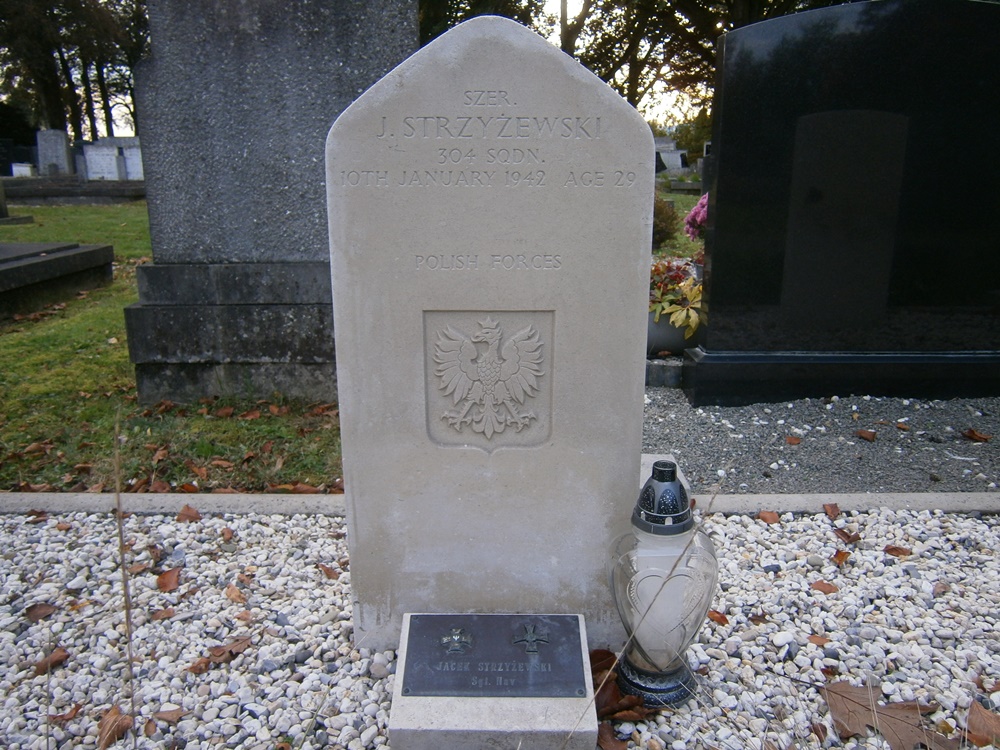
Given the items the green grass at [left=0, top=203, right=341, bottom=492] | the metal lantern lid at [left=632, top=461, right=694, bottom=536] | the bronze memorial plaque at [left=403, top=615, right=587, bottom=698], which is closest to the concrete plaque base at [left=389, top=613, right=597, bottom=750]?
the bronze memorial plaque at [left=403, top=615, right=587, bottom=698]

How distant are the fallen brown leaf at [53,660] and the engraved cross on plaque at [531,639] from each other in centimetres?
153

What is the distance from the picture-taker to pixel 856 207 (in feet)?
15.7

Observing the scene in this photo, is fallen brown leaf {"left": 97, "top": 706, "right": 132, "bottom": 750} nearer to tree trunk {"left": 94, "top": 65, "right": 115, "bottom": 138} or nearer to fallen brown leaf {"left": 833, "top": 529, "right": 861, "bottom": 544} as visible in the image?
fallen brown leaf {"left": 833, "top": 529, "right": 861, "bottom": 544}

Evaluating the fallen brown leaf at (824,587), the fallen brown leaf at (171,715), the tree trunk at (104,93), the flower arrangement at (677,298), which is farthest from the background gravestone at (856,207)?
the tree trunk at (104,93)

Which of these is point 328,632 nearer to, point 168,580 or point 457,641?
point 457,641

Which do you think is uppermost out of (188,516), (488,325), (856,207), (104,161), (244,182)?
(104,161)

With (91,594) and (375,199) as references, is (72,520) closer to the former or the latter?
(91,594)

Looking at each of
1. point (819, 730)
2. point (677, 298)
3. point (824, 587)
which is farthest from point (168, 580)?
point (677, 298)

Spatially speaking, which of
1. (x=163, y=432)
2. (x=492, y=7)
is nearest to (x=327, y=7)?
(x=163, y=432)

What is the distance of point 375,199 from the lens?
7.04ft

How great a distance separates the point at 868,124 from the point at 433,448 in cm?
384

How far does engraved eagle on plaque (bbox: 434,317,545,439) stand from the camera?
2.28 meters

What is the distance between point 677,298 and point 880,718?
3.74 metres

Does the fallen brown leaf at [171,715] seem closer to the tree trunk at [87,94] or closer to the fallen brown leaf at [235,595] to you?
the fallen brown leaf at [235,595]
